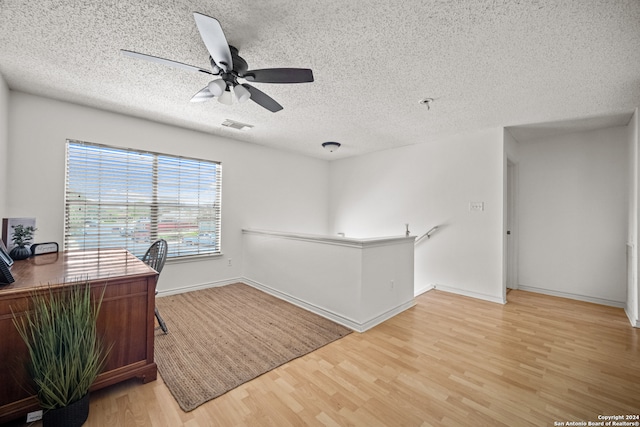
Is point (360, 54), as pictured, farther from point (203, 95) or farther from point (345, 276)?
point (345, 276)

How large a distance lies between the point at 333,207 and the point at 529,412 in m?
4.78

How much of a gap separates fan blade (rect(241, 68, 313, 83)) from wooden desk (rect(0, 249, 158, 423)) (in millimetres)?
1635

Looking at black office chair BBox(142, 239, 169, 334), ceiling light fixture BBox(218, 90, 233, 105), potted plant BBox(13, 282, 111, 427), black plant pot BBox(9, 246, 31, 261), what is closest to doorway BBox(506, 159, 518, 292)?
ceiling light fixture BBox(218, 90, 233, 105)

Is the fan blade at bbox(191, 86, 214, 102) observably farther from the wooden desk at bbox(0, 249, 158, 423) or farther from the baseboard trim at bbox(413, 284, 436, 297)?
the baseboard trim at bbox(413, 284, 436, 297)

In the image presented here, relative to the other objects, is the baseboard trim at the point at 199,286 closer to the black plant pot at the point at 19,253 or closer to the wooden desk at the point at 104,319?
the black plant pot at the point at 19,253

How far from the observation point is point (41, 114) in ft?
9.45

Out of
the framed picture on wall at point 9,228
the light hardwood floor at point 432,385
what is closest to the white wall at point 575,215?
the light hardwood floor at point 432,385

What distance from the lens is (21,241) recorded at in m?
2.41

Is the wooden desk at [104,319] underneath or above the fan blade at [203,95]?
underneath

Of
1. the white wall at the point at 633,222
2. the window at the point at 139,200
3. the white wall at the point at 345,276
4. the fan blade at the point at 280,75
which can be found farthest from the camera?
the window at the point at 139,200

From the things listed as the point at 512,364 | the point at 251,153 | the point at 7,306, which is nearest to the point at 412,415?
the point at 512,364

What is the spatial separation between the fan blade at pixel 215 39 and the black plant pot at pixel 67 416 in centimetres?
218

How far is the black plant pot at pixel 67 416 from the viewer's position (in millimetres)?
1354

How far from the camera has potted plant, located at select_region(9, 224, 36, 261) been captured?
2.27m
